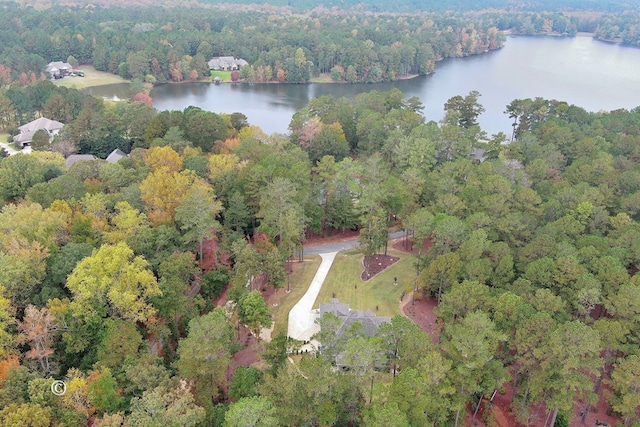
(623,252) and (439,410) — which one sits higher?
(623,252)

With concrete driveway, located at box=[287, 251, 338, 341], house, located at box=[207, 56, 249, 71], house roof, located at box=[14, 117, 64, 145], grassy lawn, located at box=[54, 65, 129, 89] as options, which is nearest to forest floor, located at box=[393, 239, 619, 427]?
concrete driveway, located at box=[287, 251, 338, 341]

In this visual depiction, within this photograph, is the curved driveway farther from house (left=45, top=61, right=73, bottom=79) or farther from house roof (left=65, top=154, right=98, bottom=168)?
house (left=45, top=61, right=73, bottom=79)

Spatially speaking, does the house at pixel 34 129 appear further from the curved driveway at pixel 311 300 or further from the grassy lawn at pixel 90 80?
the curved driveway at pixel 311 300

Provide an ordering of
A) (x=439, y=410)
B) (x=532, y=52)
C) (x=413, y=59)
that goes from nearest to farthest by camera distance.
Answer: (x=439, y=410) → (x=413, y=59) → (x=532, y=52)

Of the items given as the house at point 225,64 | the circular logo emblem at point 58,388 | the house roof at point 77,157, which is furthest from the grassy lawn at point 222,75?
the circular logo emblem at point 58,388

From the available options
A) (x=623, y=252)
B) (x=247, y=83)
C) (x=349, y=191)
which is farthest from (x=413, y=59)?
(x=623, y=252)

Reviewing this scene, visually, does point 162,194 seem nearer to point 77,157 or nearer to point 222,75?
point 77,157

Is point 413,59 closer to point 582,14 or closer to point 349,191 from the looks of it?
point 349,191

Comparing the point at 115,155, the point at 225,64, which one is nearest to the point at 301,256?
the point at 115,155
